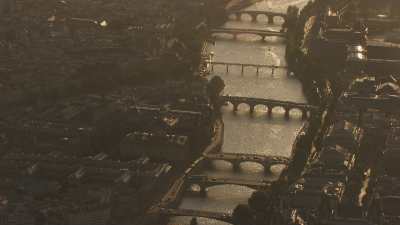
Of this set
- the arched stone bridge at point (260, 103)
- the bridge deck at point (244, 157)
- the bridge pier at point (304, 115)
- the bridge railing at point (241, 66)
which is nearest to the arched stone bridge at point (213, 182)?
the bridge deck at point (244, 157)

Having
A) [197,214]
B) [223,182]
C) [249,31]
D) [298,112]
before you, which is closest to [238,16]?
[249,31]

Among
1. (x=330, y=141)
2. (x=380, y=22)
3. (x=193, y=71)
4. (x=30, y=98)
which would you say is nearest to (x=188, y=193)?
(x=330, y=141)

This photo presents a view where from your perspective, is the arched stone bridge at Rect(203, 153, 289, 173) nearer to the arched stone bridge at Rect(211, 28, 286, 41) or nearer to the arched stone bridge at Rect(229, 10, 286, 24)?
the arched stone bridge at Rect(211, 28, 286, 41)

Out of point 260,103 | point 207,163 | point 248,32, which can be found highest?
point 248,32

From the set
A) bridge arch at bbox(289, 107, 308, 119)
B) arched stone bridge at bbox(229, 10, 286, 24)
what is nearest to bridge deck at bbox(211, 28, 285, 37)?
arched stone bridge at bbox(229, 10, 286, 24)

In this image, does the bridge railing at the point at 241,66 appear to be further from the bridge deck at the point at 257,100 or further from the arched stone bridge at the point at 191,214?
the arched stone bridge at the point at 191,214

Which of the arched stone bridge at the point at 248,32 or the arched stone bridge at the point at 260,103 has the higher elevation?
the arched stone bridge at the point at 248,32

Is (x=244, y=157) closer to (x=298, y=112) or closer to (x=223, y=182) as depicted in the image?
(x=223, y=182)
